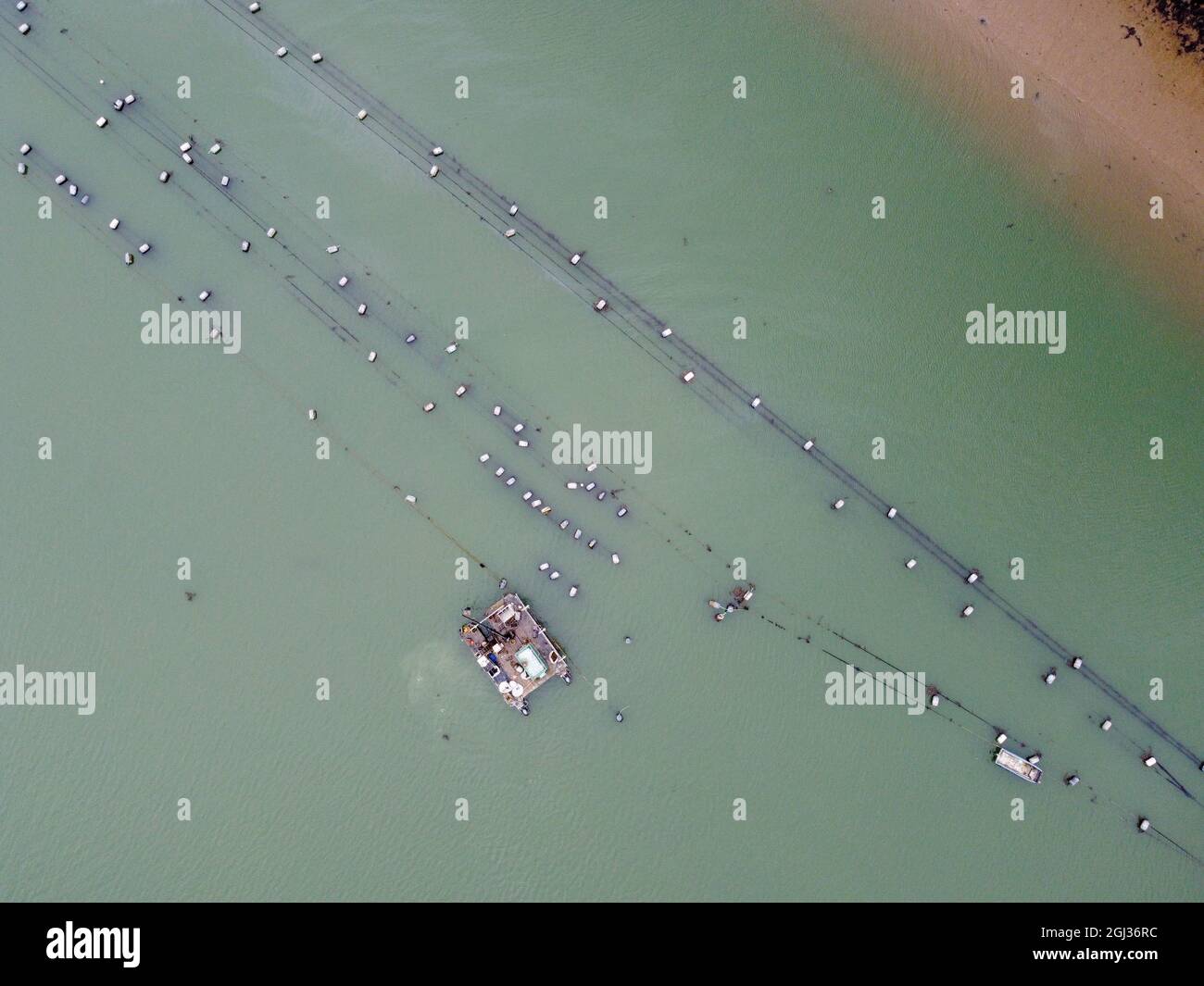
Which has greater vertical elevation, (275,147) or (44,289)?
(275,147)

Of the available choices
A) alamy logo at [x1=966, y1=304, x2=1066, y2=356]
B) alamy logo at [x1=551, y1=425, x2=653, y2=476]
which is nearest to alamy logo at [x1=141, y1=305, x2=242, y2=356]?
alamy logo at [x1=551, y1=425, x2=653, y2=476]

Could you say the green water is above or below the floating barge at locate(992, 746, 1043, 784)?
above

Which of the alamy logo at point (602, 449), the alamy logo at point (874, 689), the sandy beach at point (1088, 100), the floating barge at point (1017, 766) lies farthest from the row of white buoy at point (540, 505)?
the sandy beach at point (1088, 100)

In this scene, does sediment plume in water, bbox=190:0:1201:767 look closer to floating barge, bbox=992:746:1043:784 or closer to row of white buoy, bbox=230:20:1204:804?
row of white buoy, bbox=230:20:1204:804

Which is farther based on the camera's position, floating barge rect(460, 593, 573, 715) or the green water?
the green water

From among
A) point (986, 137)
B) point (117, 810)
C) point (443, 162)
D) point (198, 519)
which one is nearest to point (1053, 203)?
point (986, 137)

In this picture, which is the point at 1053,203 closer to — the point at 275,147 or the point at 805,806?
the point at 805,806
